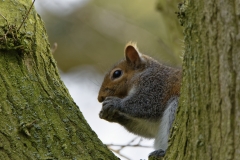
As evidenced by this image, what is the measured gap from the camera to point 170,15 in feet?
17.1

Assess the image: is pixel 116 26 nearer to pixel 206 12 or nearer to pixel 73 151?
pixel 73 151

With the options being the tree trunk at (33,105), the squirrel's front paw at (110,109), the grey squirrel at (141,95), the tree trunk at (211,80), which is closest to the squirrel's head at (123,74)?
the grey squirrel at (141,95)

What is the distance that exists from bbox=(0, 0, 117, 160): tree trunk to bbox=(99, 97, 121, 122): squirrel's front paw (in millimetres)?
868

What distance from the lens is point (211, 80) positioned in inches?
80.7

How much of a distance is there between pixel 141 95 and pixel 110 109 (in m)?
0.27

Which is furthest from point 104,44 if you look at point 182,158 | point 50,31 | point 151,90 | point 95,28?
point 182,158

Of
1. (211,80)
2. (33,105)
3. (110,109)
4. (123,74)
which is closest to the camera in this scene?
(211,80)

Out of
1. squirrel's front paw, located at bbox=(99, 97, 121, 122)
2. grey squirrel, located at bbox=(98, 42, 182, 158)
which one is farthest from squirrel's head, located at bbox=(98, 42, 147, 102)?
squirrel's front paw, located at bbox=(99, 97, 121, 122)

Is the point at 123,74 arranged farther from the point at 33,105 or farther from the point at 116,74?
the point at 33,105

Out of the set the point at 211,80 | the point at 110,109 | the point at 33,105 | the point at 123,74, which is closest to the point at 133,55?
the point at 123,74

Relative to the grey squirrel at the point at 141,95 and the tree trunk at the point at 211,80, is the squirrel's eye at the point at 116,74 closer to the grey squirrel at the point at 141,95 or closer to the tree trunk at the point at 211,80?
the grey squirrel at the point at 141,95

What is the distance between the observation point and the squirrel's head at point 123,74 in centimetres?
415

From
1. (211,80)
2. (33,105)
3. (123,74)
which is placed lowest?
(211,80)

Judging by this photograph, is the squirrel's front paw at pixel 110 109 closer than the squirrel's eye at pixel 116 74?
Yes
